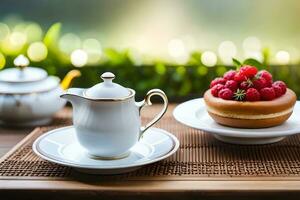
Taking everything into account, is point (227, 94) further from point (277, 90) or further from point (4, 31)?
point (4, 31)

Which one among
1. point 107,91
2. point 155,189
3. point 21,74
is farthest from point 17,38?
point 155,189

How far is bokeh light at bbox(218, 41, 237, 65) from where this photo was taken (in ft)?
5.40

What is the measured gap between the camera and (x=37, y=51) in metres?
1.64

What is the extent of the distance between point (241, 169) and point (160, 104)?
566 mm

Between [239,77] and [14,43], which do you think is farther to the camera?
[14,43]

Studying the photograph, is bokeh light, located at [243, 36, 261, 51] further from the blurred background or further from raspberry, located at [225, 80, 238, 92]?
raspberry, located at [225, 80, 238, 92]

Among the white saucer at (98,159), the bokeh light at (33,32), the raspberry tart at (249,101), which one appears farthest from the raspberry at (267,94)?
the bokeh light at (33,32)

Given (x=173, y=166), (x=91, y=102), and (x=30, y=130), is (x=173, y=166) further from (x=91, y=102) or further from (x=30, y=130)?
(x=30, y=130)

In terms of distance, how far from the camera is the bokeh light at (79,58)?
1652mm

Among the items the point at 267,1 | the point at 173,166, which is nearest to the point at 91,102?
the point at 173,166

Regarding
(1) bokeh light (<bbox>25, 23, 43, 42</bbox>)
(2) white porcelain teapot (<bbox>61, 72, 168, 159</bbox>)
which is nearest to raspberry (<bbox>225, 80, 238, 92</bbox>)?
(2) white porcelain teapot (<bbox>61, 72, 168, 159</bbox>)

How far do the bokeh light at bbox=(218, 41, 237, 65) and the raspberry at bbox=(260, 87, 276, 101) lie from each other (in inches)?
18.2

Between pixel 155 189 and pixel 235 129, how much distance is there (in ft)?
0.92

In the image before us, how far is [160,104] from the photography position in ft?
5.27
